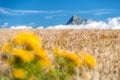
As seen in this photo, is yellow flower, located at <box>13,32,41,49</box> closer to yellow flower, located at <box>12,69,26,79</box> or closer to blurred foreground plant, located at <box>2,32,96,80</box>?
blurred foreground plant, located at <box>2,32,96,80</box>

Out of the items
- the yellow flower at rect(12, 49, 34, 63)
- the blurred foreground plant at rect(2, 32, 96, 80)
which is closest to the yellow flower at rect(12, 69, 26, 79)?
the blurred foreground plant at rect(2, 32, 96, 80)

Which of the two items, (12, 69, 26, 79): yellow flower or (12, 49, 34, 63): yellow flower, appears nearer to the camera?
(12, 69, 26, 79): yellow flower

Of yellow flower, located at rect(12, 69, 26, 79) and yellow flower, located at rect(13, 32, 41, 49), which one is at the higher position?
yellow flower, located at rect(13, 32, 41, 49)

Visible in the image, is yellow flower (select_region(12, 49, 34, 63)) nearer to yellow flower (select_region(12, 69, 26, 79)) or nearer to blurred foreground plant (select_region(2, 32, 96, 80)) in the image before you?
blurred foreground plant (select_region(2, 32, 96, 80))

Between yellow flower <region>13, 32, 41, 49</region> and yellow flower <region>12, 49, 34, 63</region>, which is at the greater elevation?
yellow flower <region>13, 32, 41, 49</region>

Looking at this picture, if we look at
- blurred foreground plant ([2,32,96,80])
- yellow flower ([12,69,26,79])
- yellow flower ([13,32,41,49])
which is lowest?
yellow flower ([12,69,26,79])

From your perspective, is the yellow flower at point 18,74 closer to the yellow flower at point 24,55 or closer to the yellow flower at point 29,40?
the yellow flower at point 24,55

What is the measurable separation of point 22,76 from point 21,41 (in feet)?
1.38

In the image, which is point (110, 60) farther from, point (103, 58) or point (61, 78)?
point (61, 78)

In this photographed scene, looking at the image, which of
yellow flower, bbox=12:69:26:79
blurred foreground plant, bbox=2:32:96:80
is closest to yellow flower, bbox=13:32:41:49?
blurred foreground plant, bbox=2:32:96:80

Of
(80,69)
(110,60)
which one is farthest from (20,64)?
(110,60)

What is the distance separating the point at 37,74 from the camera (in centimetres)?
480

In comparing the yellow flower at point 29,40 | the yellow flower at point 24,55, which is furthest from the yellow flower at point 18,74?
the yellow flower at point 29,40

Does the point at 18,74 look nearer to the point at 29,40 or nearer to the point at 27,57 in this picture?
the point at 27,57
